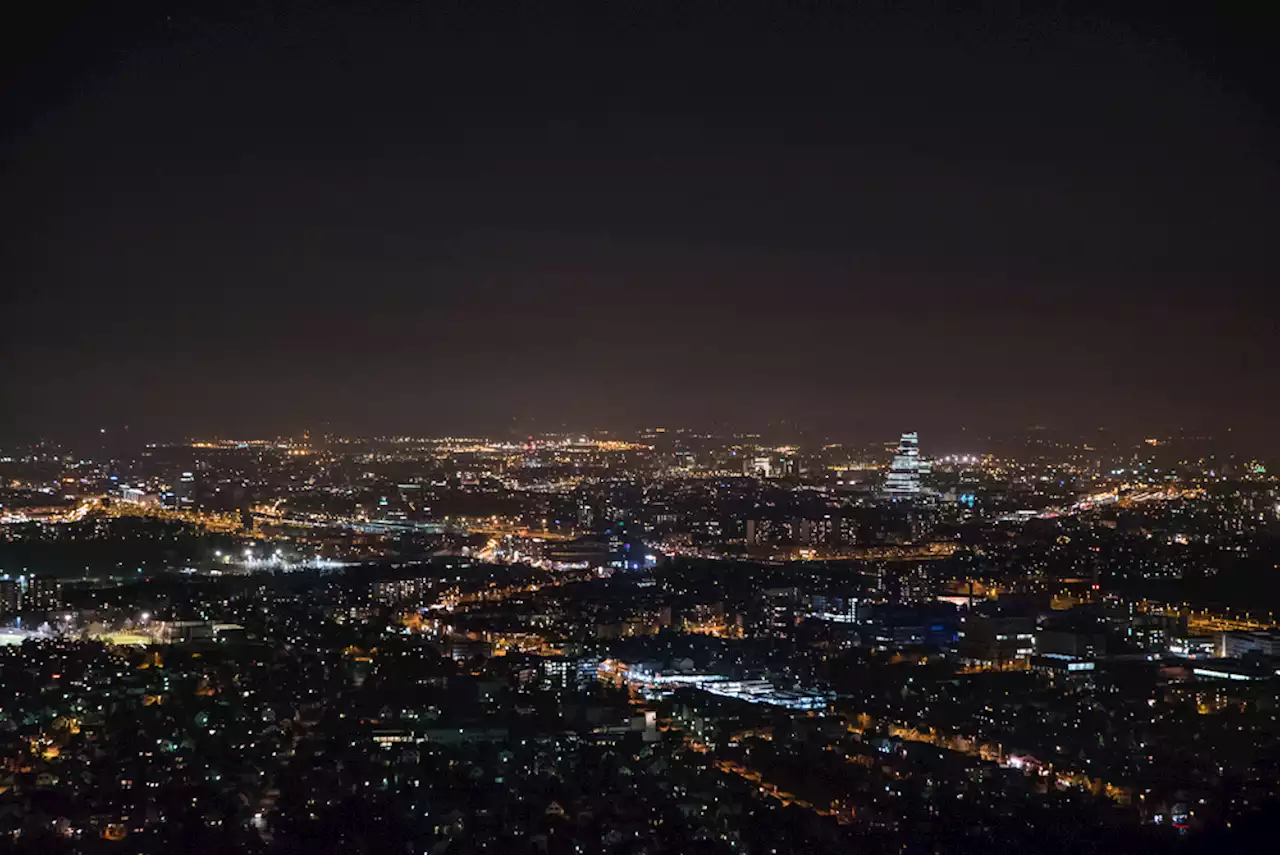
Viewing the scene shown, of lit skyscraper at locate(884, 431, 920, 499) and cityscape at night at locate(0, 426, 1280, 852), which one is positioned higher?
lit skyscraper at locate(884, 431, 920, 499)

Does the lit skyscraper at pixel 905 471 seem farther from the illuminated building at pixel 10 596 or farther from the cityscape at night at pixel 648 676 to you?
the illuminated building at pixel 10 596

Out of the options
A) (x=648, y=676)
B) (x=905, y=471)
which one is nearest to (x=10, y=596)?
(x=648, y=676)

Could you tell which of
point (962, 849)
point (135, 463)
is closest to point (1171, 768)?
point (962, 849)

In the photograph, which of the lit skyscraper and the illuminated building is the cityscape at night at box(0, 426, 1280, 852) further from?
the lit skyscraper

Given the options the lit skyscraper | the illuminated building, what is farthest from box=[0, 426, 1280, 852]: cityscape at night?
the lit skyscraper

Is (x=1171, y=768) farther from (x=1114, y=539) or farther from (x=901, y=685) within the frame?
(x=1114, y=539)

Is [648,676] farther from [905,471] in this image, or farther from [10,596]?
[905,471]

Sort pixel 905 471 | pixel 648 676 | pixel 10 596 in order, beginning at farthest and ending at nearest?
pixel 905 471 < pixel 10 596 < pixel 648 676

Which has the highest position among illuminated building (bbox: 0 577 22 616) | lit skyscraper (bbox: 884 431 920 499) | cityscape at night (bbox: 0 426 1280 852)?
lit skyscraper (bbox: 884 431 920 499)

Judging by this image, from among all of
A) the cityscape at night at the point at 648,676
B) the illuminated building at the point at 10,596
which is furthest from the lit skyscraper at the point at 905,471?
the illuminated building at the point at 10,596
